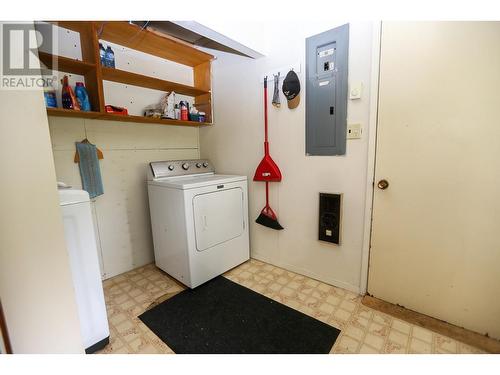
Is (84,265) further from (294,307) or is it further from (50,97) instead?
(294,307)

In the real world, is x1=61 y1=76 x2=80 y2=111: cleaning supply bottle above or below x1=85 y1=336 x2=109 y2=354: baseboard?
above

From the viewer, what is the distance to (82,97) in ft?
6.03

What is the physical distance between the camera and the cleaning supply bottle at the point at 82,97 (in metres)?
1.83

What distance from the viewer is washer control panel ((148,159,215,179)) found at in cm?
224

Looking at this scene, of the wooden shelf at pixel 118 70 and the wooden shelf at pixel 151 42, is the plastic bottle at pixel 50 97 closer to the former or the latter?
the wooden shelf at pixel 118 70

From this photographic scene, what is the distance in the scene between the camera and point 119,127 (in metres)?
2.23

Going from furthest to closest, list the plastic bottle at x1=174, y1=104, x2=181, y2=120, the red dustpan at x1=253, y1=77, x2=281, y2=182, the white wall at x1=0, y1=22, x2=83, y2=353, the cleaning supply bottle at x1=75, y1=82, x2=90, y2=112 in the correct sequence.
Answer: the plastic bottle at x1=174, y1=104, x2=181, y2=120 → the red dustpan at x1=253, y1=77, x2=281, y2=182 → the cleaning supply bottle at x1=75, y1=82, x2=90, y2=112 → the white wall at x1=0, y1=22, x2=83, y2=353

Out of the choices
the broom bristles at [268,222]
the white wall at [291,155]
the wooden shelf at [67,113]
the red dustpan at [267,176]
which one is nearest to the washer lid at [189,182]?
the red dustpan at [267,176]

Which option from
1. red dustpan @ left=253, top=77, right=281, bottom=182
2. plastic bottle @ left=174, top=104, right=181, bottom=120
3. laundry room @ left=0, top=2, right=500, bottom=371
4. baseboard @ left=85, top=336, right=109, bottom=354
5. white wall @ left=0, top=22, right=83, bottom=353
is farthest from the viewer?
plastic bottle @ left=174, top=104, right=181, bottom=120

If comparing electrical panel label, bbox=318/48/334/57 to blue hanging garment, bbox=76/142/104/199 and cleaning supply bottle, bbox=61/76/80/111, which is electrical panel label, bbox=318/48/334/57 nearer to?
cleaning supply bottle, bbox=61/76/80/111

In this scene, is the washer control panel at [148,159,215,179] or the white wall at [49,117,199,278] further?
the washer control panel at [148,159,215,179]

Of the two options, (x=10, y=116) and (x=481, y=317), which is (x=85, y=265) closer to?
(x=10, y=116)

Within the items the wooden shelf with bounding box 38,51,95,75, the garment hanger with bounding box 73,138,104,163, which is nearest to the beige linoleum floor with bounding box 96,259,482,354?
the garment hanger with bounding box 73,138,104,163

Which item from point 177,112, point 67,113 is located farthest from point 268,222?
point 67,113
